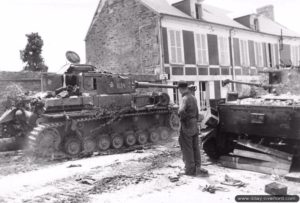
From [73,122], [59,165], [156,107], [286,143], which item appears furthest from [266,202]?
[156,107]

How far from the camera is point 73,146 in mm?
9828

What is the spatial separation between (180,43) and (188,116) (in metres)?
13.4

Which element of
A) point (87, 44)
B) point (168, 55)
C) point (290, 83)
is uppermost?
point (87, 44)

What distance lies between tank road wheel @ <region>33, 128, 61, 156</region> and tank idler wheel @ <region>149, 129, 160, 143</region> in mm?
3274

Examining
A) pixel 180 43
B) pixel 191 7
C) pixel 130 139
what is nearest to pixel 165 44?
pixel 180 43

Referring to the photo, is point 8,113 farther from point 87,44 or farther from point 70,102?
point 87,44

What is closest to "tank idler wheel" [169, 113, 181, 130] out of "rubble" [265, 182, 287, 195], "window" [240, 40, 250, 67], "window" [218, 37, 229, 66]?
"rubble" [265, 182, 287, 195]

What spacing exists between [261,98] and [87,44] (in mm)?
18438

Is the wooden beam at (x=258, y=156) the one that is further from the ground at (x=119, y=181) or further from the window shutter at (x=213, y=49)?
the window shutter at (x=213, y=49)

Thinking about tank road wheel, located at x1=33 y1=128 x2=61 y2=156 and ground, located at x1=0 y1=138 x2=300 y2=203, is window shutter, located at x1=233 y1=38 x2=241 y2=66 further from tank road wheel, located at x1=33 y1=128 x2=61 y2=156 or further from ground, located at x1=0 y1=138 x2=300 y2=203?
tank road wheel, located at x1=33 y1=128 x2=61 y2=156

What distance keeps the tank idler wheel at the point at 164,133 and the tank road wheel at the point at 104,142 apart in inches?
80.8

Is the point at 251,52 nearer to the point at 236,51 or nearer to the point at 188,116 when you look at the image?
the point at 236,51

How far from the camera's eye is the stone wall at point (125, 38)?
1936 centimetres

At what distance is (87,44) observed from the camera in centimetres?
2431
